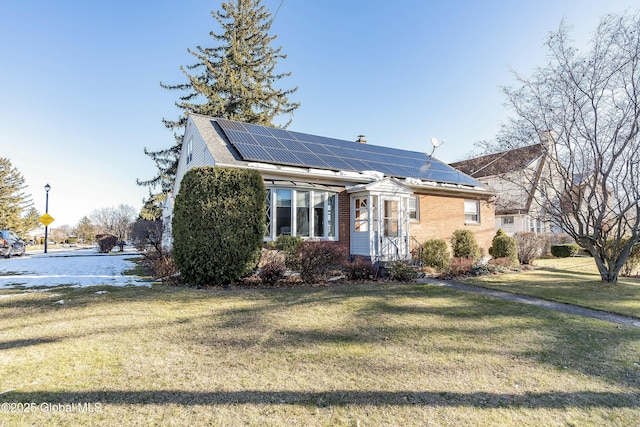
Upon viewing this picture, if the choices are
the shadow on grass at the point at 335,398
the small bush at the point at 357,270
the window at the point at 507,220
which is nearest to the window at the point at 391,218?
the small bush at the point at 357,270

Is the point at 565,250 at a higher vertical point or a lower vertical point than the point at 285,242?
lower

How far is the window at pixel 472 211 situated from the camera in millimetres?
16406

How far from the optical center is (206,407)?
2721mm

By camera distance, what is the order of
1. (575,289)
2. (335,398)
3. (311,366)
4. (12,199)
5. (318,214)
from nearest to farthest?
(335,398), (311,366), (575,289), (318,214), (12,199)

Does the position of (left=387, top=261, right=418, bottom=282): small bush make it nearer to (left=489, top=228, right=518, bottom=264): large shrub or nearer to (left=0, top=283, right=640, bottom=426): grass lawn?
(left=0, top=283, right=640, bottom=426): grass lawn

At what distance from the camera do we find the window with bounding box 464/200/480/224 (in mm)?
16406

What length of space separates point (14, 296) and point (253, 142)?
28.8ft

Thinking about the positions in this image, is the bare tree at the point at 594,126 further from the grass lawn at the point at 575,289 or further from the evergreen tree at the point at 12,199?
the evergreen tree at the point at 12,199

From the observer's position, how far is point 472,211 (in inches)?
653

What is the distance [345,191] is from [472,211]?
785 centimetres

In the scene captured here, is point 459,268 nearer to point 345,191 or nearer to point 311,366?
point 345,191

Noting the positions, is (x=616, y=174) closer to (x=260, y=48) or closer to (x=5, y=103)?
(x=5, y=103)

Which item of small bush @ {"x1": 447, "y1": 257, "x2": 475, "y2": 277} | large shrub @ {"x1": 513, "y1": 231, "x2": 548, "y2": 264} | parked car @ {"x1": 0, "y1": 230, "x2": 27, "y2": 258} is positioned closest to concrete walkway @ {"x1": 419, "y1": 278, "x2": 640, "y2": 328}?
small bush @ {"x1": 447, "y1": 257, "x2": 475, "y2": 277}

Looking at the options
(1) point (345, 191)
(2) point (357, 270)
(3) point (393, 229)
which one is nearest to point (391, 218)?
(3) point (393, 229)
